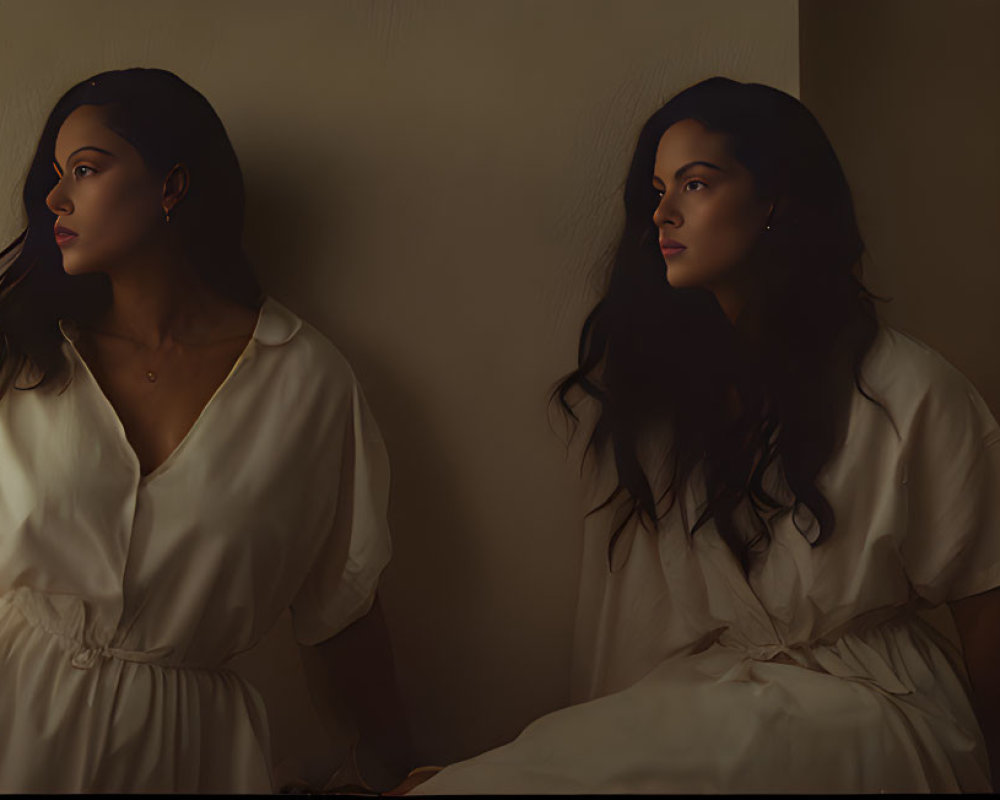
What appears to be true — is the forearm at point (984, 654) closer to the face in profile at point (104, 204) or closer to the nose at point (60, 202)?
the face in profile at point (104, 204)

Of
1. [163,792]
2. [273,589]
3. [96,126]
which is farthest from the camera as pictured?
[96,126]

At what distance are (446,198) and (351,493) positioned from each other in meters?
0.52

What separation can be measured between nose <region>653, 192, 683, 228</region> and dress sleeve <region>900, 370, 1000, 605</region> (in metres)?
0.47

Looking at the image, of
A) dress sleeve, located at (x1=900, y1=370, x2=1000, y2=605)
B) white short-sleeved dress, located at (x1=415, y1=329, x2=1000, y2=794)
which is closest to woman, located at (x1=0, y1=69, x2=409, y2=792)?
white short-sleeved dress, located at (x1=415, y1=329, x2=1000, y2=794)

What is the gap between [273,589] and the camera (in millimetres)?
1812

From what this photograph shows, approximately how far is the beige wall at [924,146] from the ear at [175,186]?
3.38ft

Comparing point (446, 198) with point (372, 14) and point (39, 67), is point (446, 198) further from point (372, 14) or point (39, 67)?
point (39, 67)

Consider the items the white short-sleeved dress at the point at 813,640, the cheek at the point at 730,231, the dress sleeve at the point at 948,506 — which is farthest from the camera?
the cheek at the point at 730,231

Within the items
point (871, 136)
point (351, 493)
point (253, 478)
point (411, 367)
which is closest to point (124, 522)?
point (253, 478)

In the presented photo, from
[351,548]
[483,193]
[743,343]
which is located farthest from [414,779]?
[483,193]

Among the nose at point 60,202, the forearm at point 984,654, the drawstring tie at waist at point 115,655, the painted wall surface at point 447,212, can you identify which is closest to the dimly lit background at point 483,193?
the painted wall surface at point 447,212

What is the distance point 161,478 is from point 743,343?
0.92m

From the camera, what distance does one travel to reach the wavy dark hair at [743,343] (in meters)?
1.81

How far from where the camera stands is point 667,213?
6.20 ft
